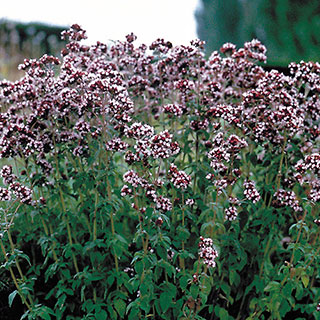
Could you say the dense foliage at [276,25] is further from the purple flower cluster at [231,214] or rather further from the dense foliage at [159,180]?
the purple flower cluster at [231,214]

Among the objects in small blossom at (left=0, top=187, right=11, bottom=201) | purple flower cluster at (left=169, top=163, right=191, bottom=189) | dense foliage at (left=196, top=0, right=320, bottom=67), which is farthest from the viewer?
dense foliage at (left=196, top=0, right=320, bottom=67)

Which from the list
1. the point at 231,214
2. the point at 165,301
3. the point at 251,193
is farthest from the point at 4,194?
the point at 251,193

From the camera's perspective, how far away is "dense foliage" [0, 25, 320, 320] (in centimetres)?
375

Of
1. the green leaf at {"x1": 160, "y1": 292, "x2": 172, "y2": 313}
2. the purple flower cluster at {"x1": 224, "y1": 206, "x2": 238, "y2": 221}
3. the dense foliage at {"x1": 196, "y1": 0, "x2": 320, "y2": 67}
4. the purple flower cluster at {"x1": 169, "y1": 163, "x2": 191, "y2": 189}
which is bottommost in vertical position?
the green leaf at {"x1": 160, "y1": 292, "x2": 172, "y2": 313}

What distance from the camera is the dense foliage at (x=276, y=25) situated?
48.7 ft

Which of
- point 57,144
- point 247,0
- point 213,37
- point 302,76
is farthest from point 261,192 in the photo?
point 213,37

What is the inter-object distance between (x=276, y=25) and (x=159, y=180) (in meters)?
13.1

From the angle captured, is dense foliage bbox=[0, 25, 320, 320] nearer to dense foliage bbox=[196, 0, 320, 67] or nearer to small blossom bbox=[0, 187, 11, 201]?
small blossom bbox=[0, 187, 11, 201]

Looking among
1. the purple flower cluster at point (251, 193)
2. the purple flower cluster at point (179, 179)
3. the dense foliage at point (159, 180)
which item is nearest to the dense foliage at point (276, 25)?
the dense foliage at point (159, 180)

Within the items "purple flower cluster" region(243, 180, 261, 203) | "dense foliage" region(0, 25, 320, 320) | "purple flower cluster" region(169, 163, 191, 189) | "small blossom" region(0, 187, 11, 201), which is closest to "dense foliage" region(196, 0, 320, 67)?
"dense foliage" region(0, 25, 320, 320)

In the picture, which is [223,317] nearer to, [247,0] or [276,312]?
[276,312]

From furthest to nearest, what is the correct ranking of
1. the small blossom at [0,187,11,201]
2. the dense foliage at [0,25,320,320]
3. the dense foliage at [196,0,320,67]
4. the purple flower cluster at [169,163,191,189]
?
the dense foliage at [196,0,320,67]
the dense foliage at [0,25,320,320]
the small blossom at [0,187,11,201]
the purple flower cluster at [169,163,191,189]

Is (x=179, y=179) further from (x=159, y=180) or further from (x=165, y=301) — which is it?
(x=165, y=301)

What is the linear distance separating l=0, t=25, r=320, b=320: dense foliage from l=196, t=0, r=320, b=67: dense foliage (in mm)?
10468
